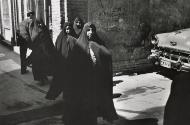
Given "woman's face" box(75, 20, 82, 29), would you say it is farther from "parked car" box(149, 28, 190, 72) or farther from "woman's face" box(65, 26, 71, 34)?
"parked car" box(149, 28, 190, 72)

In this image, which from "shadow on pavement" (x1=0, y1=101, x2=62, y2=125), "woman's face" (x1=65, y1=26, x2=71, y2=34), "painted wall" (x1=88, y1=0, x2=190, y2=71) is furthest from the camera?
"painted wall" (x1=88, y1=0, x2=190, y2=71)

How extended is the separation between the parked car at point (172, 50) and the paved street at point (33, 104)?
3.52 ft

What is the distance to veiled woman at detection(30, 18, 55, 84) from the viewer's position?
3744 mm

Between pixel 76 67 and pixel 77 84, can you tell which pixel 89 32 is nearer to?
pixel 76 67

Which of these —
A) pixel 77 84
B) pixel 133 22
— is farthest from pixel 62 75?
pixel 133 22

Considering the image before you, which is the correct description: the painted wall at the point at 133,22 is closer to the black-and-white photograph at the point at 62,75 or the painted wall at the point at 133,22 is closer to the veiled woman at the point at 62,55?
the black-and-white photograph at the point at 62,75

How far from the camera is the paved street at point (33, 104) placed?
3783 mm

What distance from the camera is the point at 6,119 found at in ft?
12.5

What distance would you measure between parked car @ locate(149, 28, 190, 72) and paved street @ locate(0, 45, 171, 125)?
107cm

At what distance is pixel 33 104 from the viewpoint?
4.11m

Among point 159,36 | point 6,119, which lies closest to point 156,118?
point 6,119

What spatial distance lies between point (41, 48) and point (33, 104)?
80cm

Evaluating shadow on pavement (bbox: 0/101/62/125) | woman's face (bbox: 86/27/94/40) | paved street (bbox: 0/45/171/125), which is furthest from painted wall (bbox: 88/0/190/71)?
shadow on pavement (bbox: 0/101/62/125)

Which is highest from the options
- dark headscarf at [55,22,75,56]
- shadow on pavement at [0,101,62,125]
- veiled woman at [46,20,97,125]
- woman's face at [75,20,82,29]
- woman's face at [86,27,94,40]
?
woman's face at [75,20,82,29]
